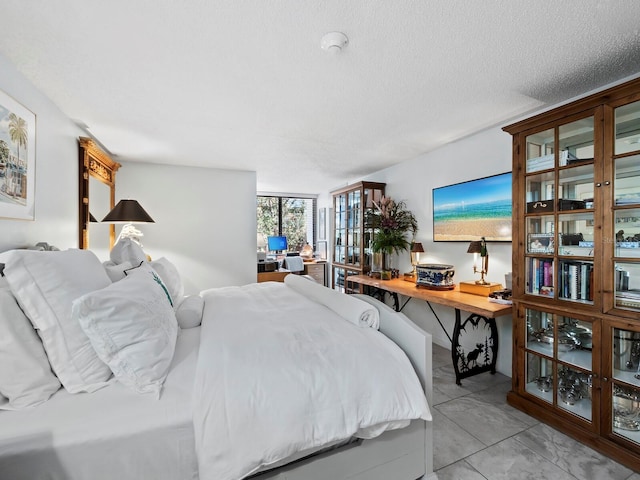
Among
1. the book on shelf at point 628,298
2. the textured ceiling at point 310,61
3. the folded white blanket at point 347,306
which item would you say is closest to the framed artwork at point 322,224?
the textured ceiling at point 310,61

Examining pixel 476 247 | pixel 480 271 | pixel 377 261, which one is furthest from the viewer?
pixel 377 261

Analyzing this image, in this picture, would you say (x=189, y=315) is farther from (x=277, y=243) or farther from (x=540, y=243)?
(x=277, y=243)

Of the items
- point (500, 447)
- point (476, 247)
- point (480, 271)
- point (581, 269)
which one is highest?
point (476, 247)

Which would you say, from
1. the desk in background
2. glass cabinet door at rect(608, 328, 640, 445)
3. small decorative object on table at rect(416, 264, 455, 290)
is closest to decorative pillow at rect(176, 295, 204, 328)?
small decorative object on table at rect(416, 264, 455, 290)

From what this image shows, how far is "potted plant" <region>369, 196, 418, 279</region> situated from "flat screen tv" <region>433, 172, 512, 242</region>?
425mm

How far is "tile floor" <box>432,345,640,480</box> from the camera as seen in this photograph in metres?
1.56

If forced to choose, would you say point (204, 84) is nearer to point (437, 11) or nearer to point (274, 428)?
point (437, 11)

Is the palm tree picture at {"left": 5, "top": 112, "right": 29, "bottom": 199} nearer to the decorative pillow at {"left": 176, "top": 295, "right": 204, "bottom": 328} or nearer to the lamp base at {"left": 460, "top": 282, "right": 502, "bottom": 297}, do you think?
the decorative pillow at {"left": 176, "top": 295, "right": 204, "bottom": 328}

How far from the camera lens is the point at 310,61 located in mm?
1660

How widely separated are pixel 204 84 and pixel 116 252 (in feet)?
4.76

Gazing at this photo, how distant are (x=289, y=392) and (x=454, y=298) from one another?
6.22 ft

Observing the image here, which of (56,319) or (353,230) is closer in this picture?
(56,319)

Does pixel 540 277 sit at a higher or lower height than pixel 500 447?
higher

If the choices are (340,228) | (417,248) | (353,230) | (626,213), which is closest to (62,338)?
Result: (626,213)
